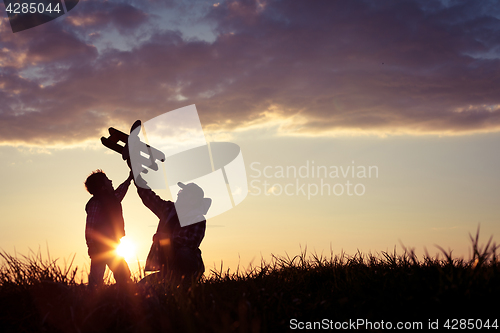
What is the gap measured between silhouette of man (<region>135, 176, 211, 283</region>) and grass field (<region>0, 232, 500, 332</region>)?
7.17 feet

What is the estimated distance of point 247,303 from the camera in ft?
13.0

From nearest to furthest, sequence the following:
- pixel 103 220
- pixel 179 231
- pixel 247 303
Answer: pixel 247 303 → pixel 179 231 → pixel 103 220

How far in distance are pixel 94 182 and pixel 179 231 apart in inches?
82.3

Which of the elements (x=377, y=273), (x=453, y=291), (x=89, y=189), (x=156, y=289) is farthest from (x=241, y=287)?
(x=89, y=189)

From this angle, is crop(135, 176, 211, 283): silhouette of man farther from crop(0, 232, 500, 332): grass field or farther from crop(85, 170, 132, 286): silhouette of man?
crop(0, 232, 500, 332): grass field

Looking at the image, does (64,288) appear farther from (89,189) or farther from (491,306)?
(491,306)

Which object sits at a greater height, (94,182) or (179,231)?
(94,182)

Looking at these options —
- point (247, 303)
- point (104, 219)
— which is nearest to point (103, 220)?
point (104, 219)

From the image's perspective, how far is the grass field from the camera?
3.60m

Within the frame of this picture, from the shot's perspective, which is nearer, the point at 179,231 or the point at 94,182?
the point at 179,231

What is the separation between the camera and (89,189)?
7.85 m

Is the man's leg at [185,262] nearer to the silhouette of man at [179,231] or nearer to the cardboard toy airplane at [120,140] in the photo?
the silhouette of man at [179,231]

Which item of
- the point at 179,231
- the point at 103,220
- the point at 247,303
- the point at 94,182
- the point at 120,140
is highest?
the point at 120,140

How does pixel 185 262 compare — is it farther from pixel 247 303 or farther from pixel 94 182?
pixel 247 303
